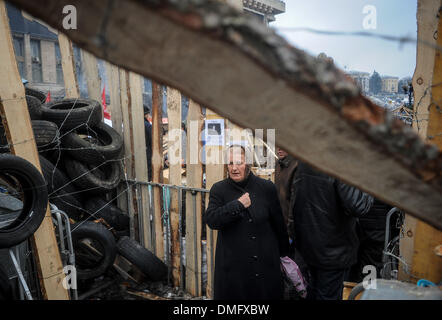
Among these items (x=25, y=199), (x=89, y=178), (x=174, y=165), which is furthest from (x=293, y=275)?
(x=89, y=178)

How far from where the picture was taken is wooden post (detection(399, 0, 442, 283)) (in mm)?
1902

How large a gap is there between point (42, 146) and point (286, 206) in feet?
12.9

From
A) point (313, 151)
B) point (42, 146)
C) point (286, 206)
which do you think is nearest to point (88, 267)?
point (42, 146)

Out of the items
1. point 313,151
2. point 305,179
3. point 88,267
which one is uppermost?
point 313,151

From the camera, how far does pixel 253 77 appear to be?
0.71 metres

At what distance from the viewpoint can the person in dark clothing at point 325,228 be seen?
2.89 meters

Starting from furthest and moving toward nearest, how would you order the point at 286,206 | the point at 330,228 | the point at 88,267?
1. the point at 88,267
2. the point at 286,206
3. the point at 330,228

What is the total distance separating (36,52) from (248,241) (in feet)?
77.1

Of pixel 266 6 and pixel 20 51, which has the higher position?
pixel 266 6

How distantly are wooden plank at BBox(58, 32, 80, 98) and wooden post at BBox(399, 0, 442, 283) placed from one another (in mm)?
6134

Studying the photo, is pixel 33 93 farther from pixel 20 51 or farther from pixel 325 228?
pixel 20 51

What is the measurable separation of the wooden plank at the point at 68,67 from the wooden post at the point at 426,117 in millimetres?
6134

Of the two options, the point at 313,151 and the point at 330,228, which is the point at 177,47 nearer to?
the point at 313,151
